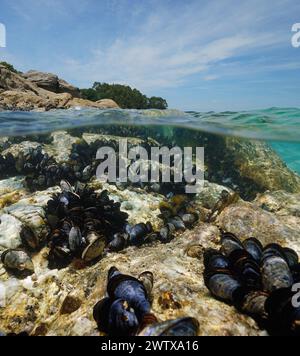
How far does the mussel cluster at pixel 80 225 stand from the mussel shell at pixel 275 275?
2640 mm

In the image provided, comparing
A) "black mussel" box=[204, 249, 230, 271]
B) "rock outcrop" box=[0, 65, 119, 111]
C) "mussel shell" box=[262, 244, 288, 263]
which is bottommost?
"black mussel" box=[204, 249, 230, 271]

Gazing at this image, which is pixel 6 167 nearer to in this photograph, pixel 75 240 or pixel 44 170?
pixel 44 170

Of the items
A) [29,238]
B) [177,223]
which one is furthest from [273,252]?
[29,238]

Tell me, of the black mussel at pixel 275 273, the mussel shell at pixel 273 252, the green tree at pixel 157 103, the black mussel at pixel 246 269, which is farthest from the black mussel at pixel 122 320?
the green tree at pixel 157 103

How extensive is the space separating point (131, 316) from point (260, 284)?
1589 mm

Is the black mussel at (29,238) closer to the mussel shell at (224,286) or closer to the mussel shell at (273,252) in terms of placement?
the mussel shell at (224,286)

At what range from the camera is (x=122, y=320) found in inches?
100

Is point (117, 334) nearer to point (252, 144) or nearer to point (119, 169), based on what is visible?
point (119, 169)

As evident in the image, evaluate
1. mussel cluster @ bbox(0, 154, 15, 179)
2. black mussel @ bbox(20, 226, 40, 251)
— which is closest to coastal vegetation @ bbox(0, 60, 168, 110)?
mussel cluster @ bbox(0, 154, 15, 179)

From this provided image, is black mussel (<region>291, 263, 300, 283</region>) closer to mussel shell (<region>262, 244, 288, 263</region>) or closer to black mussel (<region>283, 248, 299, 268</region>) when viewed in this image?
black mussel (<region>283, 248, 299, 268</region>)

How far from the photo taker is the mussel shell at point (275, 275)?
299 cm

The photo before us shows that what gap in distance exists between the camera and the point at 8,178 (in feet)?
28.9

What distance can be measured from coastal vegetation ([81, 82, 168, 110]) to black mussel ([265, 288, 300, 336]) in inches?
1004

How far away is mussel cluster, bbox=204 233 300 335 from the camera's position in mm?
2523
